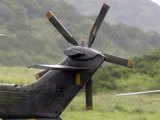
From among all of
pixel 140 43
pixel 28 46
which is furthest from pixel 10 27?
pixel 140 43

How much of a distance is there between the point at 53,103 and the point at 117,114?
7.64 m

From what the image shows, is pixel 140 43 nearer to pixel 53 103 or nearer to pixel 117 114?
pixel 117 114

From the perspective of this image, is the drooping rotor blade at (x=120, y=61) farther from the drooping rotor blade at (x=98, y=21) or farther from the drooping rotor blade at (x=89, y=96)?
the drooping rotor blade at (x=89, y=96)

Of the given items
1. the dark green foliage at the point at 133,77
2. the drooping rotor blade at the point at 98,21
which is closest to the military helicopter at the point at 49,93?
the drooping rotor blade at the point at 98,21

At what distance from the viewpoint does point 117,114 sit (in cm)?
1716

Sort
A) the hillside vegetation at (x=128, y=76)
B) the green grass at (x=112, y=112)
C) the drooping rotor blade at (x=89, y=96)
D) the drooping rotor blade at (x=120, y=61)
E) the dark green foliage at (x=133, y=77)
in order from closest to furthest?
the drooping rotor blade at (x=120, y=61) < the drooping rotor blade at (x=89, y=96) < the green grass at (x=112, y=112) < the hillside vegetation at (x=128, y=76) < the dark green foliage at (x=133, y=77)

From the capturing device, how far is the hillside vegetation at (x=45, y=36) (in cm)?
9094

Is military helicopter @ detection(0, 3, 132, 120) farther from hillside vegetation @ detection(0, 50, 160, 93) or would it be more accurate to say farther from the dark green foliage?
the dark green foliage

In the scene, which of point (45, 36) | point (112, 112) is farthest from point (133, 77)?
point (45, 36)

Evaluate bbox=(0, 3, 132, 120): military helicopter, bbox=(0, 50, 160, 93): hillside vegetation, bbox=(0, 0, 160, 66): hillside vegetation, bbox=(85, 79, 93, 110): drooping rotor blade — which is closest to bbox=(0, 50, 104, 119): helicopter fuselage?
bbox=(0, 3, 132, 120): military helicopter

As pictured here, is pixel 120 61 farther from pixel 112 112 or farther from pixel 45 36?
pixel 45 36

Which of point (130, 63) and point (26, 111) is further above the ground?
point (130, 63)

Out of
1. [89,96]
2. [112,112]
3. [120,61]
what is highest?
[120,61]

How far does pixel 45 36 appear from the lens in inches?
4131
